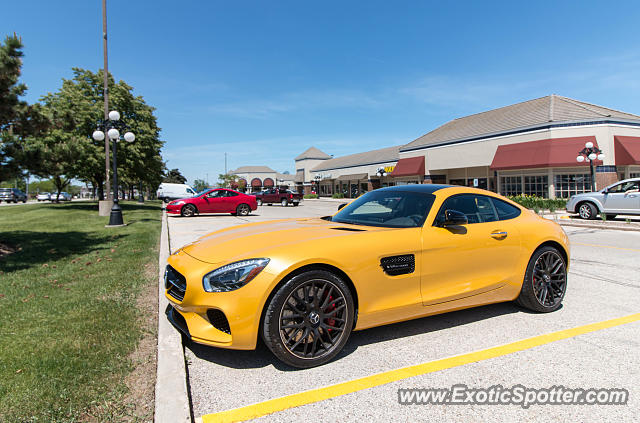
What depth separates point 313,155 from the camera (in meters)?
80.3

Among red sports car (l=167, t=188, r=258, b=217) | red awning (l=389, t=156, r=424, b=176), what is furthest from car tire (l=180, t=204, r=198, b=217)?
red awning (l=389, t=156, r=424, b=176)

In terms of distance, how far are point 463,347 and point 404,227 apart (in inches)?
47.2

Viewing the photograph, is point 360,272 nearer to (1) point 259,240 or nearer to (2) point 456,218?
(1) point 259,240

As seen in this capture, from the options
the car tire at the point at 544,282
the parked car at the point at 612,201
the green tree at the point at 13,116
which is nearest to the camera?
the car tire at the point at 544,282

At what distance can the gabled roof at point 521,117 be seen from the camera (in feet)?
88.3

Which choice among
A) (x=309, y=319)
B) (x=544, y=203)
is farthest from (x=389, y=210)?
(x=544, y=203)

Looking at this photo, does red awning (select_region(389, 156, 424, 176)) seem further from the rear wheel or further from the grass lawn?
the grass lawn

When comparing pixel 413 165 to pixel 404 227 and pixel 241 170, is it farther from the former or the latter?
pixel 241 170

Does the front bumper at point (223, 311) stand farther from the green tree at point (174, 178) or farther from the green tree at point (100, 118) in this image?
the green tree at point (174, 178)

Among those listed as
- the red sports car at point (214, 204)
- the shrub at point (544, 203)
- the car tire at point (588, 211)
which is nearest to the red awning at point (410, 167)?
the shrub at point (544, 203)

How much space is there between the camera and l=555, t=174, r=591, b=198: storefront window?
26.2m

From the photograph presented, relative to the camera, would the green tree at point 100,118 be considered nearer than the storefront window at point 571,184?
Yes

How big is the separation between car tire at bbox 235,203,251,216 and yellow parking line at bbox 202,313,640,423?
18.8 m

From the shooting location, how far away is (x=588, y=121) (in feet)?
84.2
